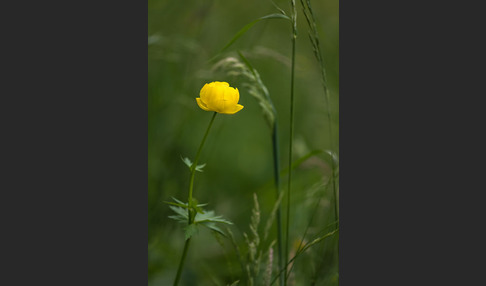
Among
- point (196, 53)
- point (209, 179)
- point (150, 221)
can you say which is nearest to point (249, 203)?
point (209, 179)

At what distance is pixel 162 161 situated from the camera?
2504 millimetres

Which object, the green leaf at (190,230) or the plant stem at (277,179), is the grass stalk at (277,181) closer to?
the plant stem at (277,179)

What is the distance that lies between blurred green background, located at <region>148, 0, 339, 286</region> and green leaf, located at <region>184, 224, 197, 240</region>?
400mm

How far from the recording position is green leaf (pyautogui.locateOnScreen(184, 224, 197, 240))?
193 centimetres

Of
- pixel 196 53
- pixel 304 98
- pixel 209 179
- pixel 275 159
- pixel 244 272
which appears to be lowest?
pixel 244 272

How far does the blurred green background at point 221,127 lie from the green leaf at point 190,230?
400 millimetres

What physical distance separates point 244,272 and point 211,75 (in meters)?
0.78

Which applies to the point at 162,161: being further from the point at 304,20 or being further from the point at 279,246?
the point at 304,20

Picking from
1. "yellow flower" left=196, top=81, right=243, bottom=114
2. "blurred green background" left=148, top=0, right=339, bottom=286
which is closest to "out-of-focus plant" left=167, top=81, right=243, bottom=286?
"yellow flower" left=196, top=81, right=243, bottom=114

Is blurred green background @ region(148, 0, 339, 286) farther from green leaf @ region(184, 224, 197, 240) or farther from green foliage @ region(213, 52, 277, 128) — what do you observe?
green leaf @ region(184, 224, 197, 240)

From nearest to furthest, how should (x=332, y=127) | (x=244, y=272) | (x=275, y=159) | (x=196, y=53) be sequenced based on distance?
(x=244, y=272)
(x=275, y=159)
(x=332, y=127)
(x=196, y=53)

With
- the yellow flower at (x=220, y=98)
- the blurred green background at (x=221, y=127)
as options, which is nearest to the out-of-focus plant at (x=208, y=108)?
the yellow flower at (x=220, y=98)

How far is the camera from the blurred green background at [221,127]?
2.37m

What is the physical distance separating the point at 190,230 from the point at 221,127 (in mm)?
942
